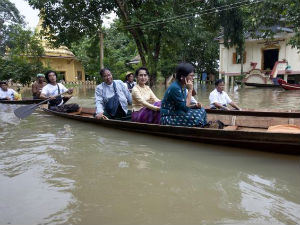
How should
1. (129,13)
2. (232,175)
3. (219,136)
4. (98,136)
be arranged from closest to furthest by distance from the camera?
(232,175) → (219,136) → (98,136) → (129,13)

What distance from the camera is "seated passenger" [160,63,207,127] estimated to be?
3.82 meters

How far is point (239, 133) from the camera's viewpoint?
3611 mm

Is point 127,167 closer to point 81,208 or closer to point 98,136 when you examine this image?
point 81,208

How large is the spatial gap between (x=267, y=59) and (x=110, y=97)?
1824 cm

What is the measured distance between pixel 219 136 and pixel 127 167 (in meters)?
1.40

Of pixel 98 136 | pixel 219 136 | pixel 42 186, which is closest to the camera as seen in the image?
pixel 42 186

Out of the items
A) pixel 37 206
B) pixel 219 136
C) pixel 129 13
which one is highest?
pixel 129 13

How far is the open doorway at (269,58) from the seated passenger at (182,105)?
1810 centimetres

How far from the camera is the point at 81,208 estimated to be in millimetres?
2385

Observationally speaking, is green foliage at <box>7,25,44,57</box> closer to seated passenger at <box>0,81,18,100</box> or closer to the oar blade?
seated passenger at <box>0,81,18,100</box>

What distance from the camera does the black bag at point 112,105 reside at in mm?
5598

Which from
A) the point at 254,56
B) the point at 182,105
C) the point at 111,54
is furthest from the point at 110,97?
the point at 254,56

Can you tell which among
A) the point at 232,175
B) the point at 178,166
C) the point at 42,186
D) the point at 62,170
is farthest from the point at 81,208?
the point at 232,175

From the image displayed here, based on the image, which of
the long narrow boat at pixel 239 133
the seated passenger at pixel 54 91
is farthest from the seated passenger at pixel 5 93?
the long narrow boat at pixel 239 133
